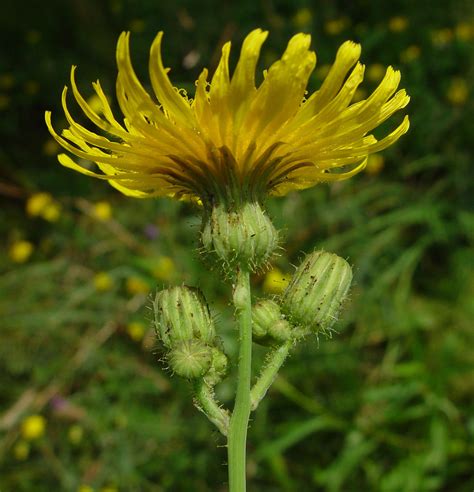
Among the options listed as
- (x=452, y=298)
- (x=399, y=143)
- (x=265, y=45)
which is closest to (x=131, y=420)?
(x=452, y=298)

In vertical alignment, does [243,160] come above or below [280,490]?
above

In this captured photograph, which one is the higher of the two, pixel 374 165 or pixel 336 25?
pixel 336 25

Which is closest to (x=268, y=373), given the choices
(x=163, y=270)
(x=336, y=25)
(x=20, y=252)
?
(x=163, y=270)

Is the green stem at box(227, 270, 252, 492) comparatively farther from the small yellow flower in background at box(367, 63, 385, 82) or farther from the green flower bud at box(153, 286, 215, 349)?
the small yellow flower in background at box(367, 63, 385, 82)

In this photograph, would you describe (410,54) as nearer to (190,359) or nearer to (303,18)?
(303,18)

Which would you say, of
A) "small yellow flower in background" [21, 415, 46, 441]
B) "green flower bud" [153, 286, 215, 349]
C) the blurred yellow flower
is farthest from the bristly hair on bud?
the blurred yellow flower

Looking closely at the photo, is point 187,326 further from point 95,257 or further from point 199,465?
point 95,257
